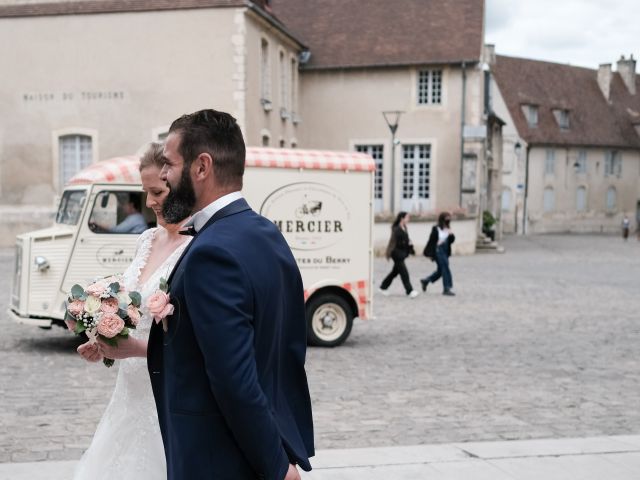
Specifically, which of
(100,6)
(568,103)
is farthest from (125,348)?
(568,103)

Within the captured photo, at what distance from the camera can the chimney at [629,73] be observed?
213 ft

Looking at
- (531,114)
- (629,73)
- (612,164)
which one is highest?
(629,73)

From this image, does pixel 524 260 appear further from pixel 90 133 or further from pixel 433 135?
pixel 90 133

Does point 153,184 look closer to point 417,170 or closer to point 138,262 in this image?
point 138,262

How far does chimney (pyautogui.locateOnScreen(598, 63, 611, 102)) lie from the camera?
62312 millimetres

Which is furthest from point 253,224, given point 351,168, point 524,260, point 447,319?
point 524,260

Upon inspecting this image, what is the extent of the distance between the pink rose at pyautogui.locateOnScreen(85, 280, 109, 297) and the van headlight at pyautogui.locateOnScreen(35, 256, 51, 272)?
23.8 feet

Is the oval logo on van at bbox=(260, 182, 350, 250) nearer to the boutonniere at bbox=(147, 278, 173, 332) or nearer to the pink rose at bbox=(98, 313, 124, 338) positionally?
the pink rose at bbox=(98, 313, 124, 338)

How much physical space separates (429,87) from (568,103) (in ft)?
97.3

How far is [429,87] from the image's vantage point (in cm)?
3250

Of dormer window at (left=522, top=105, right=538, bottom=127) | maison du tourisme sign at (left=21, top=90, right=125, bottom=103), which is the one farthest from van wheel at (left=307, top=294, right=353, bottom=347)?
dormer window at (left=522, top=105, right=538, bottom=127)

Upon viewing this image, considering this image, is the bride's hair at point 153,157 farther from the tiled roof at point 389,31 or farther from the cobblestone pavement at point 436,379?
the tiled roof at point 389,31

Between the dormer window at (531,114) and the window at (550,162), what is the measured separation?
2.10 m

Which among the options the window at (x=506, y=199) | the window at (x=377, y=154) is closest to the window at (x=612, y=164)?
the window at (x=506, y=199)
